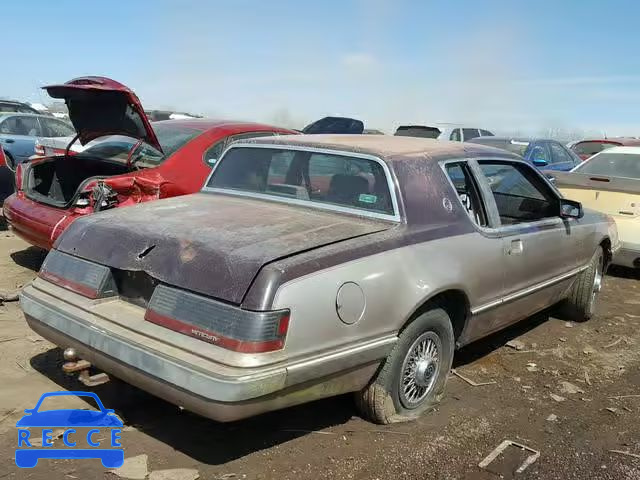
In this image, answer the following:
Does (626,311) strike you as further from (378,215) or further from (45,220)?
(45,220)

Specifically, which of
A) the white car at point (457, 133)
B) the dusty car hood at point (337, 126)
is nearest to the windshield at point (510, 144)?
the dusty car hood at point (337, 126)

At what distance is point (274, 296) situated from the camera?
2619mm

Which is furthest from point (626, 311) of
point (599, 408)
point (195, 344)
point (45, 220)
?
point (45, 220)

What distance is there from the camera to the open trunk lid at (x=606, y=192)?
6660 mm

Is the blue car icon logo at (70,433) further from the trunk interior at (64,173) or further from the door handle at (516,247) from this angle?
the trunk interior at (64,173)

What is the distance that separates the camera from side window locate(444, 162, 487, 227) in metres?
3.97

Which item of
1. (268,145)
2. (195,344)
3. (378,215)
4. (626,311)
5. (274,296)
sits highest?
(268,145)

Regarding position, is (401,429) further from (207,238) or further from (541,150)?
(541,150)

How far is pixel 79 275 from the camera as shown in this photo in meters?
3.29

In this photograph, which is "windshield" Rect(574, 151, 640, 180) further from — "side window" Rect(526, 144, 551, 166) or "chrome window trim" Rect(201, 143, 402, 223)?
"chrome window trim" Rect(201, 143, 402, 223)

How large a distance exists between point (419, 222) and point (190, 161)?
2853mm

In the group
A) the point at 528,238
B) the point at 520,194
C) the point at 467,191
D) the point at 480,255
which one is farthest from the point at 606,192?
the point at 480,255

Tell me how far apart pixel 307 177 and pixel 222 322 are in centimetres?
158

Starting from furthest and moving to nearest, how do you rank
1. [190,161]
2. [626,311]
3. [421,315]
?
[626,311], [190,161], [421,315]
